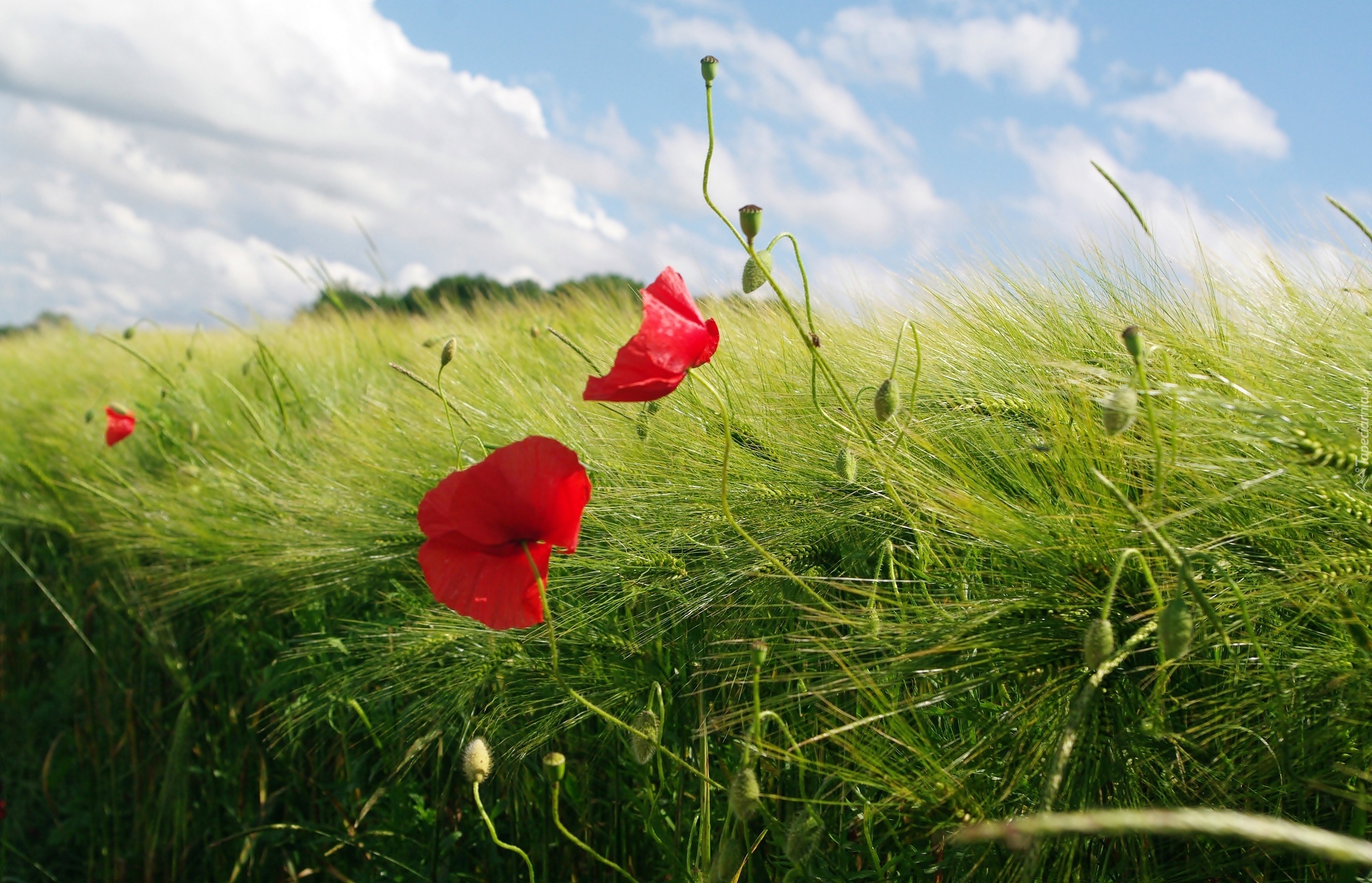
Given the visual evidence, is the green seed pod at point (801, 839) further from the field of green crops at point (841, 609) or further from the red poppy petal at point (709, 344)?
the red poppy petal at point (709, 344)

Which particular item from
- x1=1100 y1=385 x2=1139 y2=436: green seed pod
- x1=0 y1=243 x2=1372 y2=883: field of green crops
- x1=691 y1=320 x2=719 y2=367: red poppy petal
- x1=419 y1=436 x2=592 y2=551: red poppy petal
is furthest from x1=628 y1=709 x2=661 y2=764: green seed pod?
x1=1100 y1=385 x2=1139 y2=436: green seed pod

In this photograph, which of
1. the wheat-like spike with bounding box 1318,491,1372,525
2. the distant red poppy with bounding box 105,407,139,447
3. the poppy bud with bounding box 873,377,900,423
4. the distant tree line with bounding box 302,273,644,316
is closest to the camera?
the wheat-like spike with bounding box 1318,491,1372,525

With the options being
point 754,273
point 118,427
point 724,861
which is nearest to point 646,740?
point 724,861

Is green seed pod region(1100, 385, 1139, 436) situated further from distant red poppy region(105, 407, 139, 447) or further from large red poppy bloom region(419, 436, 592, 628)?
distant red poppy region(105, 407, 139, 447)

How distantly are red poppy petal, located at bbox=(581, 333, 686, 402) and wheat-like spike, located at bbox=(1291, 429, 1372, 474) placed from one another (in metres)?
0.37

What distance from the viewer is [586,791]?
1121 millimetres

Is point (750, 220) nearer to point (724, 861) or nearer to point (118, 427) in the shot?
point (724, 861)

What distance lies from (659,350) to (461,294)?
4.09m

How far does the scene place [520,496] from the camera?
697 millimetres

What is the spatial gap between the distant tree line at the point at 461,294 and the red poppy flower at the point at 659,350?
1428 mm

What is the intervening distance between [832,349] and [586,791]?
56cm

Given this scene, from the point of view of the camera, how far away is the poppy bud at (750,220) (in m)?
0.69

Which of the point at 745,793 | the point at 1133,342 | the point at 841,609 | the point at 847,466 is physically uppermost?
the point at 1133,342

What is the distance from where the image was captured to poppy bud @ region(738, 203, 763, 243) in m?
0.69
